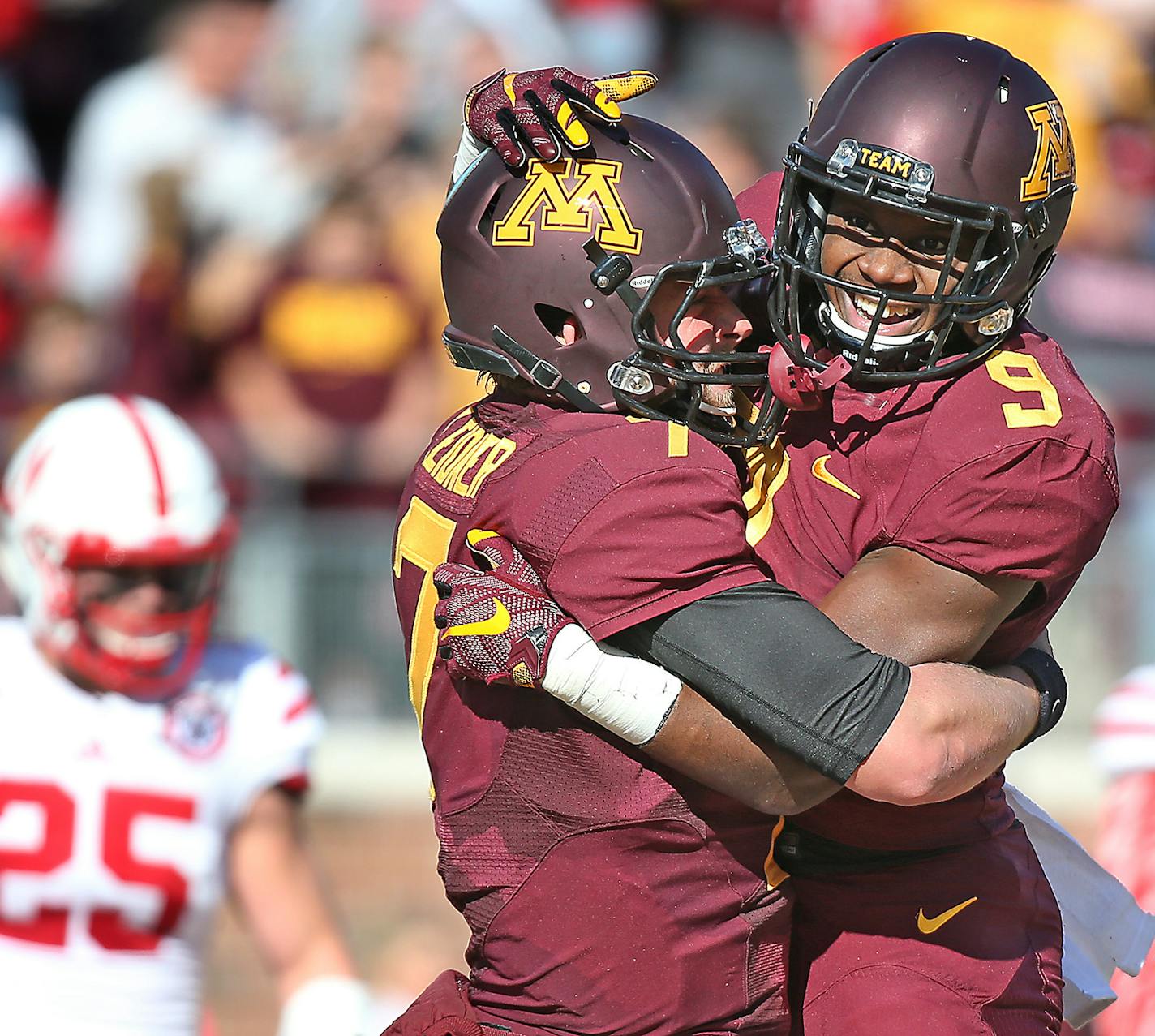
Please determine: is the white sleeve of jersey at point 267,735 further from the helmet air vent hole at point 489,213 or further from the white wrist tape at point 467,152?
the helmet air vent hole at point 489,213

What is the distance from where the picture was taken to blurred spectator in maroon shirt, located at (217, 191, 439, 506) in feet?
25.3

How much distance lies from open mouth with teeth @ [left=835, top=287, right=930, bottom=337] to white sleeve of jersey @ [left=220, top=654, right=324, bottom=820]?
1.71 metres

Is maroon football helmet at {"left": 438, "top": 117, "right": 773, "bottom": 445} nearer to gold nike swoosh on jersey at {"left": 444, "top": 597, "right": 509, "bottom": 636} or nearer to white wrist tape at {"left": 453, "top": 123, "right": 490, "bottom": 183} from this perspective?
white wrist tape at {"left": 453, "top": 123, "right": 490, "bottom": 183}

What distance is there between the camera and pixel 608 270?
280cm

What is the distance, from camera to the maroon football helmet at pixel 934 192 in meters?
2.80

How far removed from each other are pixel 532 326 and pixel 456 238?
7.5 inches

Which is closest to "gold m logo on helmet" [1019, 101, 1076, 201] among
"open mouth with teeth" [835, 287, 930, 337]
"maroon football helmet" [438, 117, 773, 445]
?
"open mouth with teeth" [835, 287, 930, 337]

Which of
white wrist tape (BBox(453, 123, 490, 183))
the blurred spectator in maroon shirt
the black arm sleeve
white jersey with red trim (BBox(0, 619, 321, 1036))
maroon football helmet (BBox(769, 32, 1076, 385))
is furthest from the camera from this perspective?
the blurred spectator in maroon shirt

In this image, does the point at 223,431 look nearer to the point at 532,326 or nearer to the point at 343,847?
the point at 343,847

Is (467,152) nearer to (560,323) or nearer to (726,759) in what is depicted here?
(560,323)

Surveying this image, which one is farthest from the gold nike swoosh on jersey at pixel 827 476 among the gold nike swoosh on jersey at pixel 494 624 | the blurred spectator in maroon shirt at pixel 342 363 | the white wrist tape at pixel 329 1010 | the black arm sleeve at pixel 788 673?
the blurred spectator in maroon shirt at pixel 342 363

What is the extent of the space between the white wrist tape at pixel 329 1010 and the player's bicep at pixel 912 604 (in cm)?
149

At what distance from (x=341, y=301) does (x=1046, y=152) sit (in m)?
5.17

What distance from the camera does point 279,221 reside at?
26.1 feet
